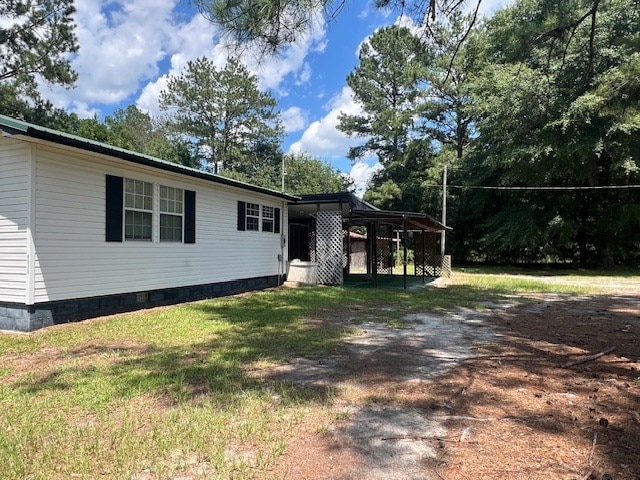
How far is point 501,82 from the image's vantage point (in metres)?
19.4

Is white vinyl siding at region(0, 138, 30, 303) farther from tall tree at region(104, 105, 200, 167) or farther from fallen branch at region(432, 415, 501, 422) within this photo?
tall tree at region(104, 105, 200, 167)

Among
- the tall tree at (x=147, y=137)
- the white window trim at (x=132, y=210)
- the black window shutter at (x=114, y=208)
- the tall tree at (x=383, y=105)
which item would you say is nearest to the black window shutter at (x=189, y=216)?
the white window trim at (x=132, y=210)

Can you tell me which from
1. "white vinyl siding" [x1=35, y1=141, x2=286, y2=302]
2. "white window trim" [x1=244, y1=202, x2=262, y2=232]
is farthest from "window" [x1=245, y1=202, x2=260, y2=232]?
"white vinyl siding" [x1=35, y1=141, x2=286, y2=302]

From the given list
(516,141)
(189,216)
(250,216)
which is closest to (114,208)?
(189,216)

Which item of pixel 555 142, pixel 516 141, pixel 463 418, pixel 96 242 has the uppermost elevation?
pixel 516 141

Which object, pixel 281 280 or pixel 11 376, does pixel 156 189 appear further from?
pixel 281 280

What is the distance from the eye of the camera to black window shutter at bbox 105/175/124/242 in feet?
24.6

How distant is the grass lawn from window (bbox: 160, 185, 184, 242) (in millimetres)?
2278

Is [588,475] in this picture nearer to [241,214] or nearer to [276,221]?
[241,214]

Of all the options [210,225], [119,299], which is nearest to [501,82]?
[210,225]

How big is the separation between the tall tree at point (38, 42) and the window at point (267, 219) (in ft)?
38.6

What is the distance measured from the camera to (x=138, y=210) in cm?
824

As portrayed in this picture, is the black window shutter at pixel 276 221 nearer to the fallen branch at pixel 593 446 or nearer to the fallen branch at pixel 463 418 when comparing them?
the fallen branch at pixel 463 418

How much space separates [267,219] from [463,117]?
21555mm
